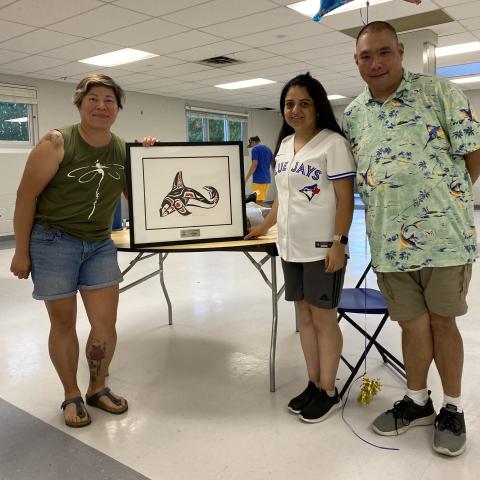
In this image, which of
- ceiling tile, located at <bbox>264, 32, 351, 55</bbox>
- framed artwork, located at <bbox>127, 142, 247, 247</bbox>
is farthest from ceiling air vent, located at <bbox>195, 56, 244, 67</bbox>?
framed artwork, located at <bbox>127, 142, 247, 247</bbox>

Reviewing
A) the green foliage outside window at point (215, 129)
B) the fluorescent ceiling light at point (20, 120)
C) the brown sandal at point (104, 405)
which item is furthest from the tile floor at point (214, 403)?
the green foliage outside window at point (215, 129)

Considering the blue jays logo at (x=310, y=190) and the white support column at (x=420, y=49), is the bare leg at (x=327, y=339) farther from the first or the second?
the white support column at (x=420, y=49)

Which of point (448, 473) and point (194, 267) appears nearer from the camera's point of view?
point (448, 473)

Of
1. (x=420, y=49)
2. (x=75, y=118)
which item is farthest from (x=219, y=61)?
(x=75, y=118)

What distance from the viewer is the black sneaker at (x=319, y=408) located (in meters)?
2.01

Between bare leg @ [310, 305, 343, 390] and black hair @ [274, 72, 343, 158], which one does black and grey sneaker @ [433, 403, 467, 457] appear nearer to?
bare leg @ [310, 305, 343, 390]

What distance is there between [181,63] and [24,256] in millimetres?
6195

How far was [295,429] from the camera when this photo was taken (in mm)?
1966

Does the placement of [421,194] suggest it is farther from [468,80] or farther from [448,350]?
[468,80]

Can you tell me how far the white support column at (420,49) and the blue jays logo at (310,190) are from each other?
17.0 feet

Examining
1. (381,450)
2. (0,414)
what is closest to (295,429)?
(381,450)

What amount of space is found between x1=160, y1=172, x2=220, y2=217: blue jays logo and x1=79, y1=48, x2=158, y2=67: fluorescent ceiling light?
4.91 metres

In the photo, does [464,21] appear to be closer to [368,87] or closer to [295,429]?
[368,87]

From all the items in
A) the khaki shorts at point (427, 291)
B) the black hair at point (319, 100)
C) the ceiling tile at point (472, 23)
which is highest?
the ceiling tile at point (472, 23)
